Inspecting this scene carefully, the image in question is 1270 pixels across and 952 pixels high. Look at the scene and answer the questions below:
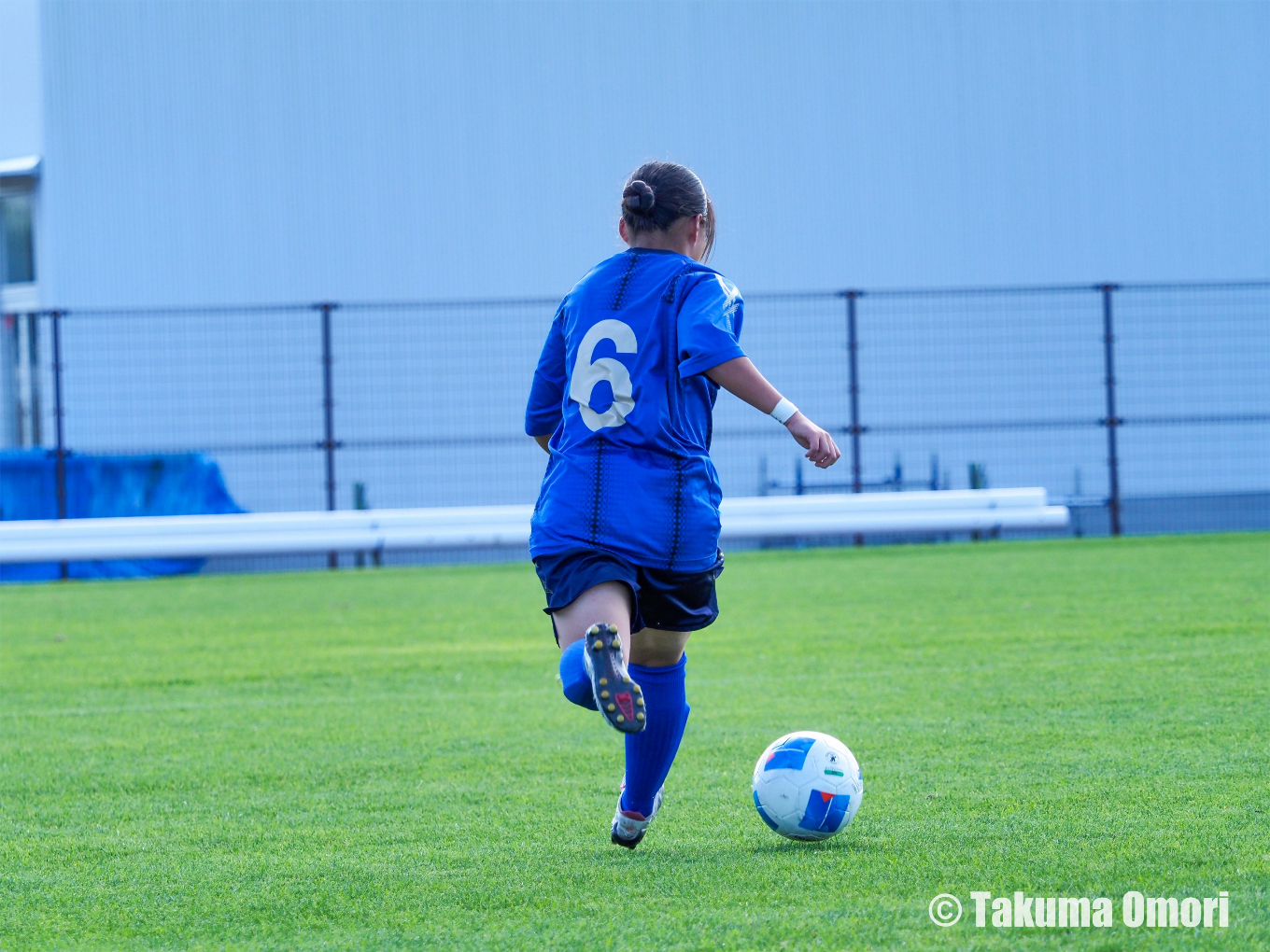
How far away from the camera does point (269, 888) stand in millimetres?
2580

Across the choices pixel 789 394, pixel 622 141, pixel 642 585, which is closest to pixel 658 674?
pixel 642 585

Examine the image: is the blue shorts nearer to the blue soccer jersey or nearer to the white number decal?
the blue soccer jersey

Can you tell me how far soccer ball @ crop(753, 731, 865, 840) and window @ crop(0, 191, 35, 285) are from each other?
17403mm

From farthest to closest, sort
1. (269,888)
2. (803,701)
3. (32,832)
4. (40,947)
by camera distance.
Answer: (803,701), (32,832), (269,888), (40,947)

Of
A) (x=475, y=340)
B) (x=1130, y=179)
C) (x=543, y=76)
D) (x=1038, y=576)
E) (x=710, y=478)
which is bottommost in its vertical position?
(x=1038, y=576)

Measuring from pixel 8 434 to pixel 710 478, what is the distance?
14353mm

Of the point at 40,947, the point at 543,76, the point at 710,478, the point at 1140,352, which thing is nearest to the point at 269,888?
the point at 40,947

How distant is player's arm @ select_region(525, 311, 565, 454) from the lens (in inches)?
118

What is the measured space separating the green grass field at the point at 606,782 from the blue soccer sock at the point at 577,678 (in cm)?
33

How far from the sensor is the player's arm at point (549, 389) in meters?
2.99

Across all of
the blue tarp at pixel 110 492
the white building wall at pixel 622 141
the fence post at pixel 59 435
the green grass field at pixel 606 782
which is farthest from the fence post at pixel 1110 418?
the fence post at pixel 59 435

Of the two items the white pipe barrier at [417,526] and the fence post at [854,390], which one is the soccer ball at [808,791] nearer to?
the white pipe barrier at [417,526]

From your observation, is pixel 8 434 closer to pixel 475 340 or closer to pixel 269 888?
pixel 475 340

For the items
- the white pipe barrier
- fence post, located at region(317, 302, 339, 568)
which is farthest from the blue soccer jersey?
fence post, located at region(317, 302, 339, 568)
